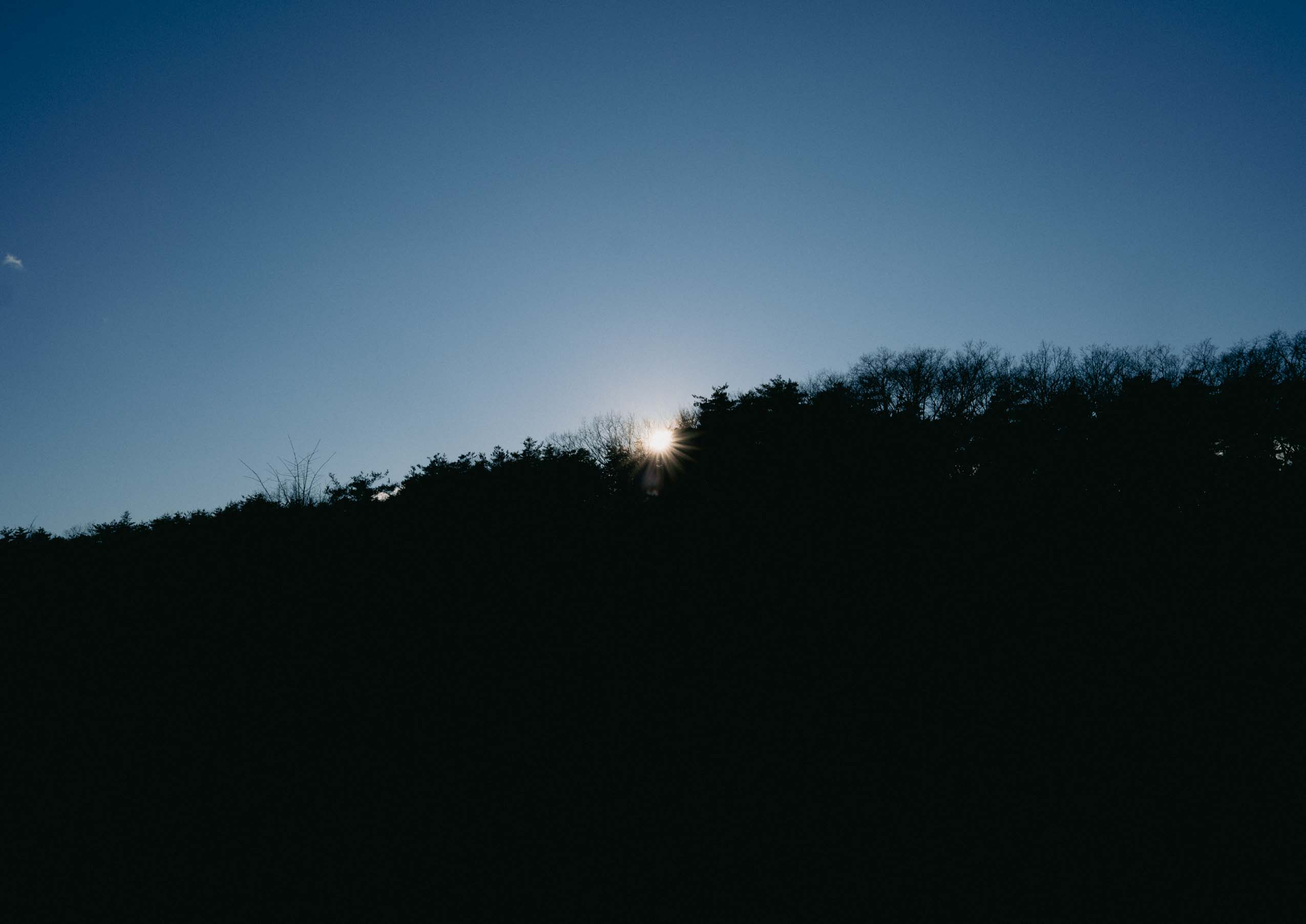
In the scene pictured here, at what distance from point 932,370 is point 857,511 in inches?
1151

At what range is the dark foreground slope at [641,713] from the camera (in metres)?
4.19

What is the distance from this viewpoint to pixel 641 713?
6.70 metres

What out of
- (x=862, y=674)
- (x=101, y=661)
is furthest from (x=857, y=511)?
(x=101, y=661)

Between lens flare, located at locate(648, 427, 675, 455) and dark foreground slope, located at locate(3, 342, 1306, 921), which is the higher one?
lens flare, located at locate(648, 427, 675, 455)

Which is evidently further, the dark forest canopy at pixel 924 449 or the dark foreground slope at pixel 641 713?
the dark forest canopy at pixel 924 449

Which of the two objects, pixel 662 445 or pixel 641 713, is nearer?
pixel 641 713

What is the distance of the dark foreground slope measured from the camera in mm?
4191

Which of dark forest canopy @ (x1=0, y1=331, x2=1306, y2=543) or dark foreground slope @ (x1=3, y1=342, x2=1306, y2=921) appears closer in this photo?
dark foreground slope @ (x1=3, y1=342, x2=1306, y2=921)

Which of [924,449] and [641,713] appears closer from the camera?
[641,713]

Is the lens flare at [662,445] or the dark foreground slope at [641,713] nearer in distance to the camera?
the dark foreground slope at [641,713]

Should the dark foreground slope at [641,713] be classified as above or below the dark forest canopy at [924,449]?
below

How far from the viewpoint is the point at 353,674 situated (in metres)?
7.14

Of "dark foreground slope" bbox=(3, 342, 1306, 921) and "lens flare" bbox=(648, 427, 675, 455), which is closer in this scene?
"dark foreground slope" bbox=(3, 342, 1306, 921)

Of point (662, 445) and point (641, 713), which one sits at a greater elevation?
point (662, 445)
